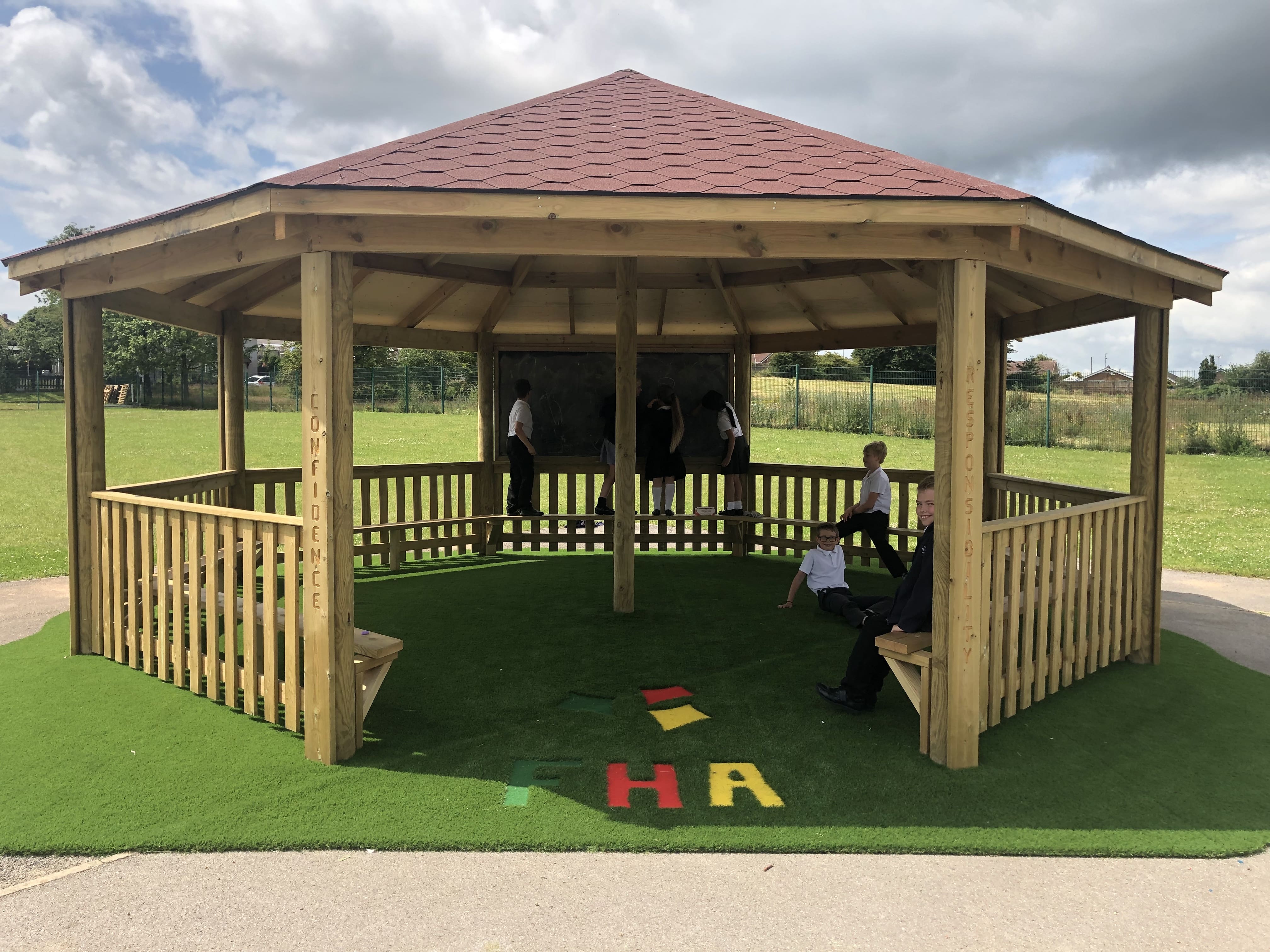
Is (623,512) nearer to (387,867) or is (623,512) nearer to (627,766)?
(627,766)

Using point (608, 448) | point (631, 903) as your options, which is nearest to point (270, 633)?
point (631, 903)

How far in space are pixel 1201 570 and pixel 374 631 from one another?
9973 mm

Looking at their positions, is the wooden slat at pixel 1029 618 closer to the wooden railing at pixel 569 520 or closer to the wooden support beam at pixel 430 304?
the wooden railing at pixel 569 520

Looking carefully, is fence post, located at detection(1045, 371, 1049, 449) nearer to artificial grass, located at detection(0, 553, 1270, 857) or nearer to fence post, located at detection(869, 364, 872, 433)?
fence post, located at detection(869, 364, 872, 433)

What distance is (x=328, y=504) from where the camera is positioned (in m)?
4.54

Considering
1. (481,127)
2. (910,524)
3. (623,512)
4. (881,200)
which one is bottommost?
(910,524)

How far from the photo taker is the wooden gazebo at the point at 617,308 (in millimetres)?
4453

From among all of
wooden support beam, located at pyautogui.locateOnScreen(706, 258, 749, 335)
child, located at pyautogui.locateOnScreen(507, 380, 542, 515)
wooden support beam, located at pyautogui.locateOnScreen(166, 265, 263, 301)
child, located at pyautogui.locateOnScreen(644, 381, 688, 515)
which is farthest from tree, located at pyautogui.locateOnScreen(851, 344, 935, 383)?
wooden support beam, located at pyautogui.locateOnScreen(166, 265, 263, 301)

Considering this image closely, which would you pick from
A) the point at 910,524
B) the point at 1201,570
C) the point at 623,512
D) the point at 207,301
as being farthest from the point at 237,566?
the point at 910,524

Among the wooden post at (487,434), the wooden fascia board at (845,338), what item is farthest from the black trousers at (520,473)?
the wooden fascia board at (845,338)

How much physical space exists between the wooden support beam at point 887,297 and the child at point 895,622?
3.69 meters

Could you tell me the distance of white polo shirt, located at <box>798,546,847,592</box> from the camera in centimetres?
780

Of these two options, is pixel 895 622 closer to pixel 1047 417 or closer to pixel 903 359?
pixel 1047 417

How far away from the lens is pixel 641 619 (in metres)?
7.68
